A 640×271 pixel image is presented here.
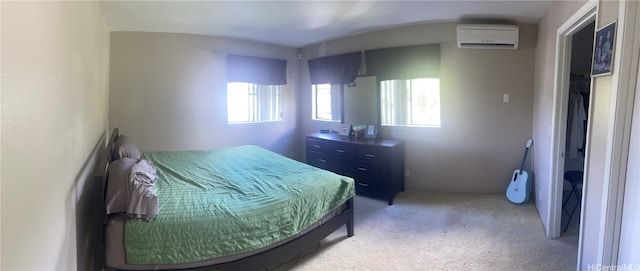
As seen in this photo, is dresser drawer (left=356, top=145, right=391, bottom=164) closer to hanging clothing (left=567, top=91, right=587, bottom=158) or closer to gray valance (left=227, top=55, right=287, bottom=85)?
hanging clothing (left=567, top=91, right=587, bottom=158)

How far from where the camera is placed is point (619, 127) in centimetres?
168

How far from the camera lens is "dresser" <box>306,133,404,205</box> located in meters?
3.78

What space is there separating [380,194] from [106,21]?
3687 millimetres

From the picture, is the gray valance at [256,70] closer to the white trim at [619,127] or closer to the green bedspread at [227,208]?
the green bedspread at [227,208]

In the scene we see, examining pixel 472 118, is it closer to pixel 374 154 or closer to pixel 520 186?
pixel 520 186

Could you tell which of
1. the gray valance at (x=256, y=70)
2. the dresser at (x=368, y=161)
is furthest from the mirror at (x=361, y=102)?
the gray valance at (x=256, y=70)

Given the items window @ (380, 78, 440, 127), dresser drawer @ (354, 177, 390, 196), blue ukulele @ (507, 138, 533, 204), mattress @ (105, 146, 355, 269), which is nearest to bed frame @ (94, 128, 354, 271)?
mattress @ (105, 146, 355, 269)

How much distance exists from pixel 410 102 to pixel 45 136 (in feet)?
12.5

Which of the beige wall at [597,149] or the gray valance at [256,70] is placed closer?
the beige wall at [597,149]

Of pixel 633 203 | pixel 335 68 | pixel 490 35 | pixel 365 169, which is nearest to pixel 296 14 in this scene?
pixel 335 68

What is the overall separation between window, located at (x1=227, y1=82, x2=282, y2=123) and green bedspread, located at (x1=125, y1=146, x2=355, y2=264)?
70.0 inches

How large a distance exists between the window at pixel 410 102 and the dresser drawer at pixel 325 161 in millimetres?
857

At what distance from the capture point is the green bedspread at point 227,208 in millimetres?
1919

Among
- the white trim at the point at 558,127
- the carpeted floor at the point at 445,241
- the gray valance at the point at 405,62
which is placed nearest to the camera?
the carpeted floor at the point at 445,241
